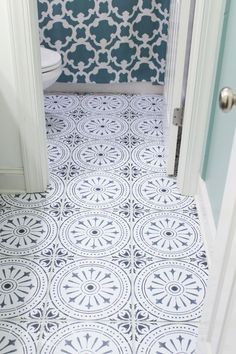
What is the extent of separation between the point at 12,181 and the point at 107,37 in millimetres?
1236

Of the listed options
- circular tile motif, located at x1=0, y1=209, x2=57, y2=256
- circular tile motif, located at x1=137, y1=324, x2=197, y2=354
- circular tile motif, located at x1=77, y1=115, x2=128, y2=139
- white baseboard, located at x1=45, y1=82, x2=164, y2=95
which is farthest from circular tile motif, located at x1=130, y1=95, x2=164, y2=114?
circular tile motif, located at x1=137, y1=324, x2=197, y2=354

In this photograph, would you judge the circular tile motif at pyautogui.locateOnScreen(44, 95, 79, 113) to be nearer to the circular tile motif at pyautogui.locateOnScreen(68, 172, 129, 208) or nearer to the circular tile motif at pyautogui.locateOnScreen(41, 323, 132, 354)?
the circular tile motif at pyautogui.locateOnScreen(68, 172, 129, 208)

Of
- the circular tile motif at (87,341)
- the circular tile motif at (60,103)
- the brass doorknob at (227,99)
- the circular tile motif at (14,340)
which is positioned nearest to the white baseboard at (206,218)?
the circular tile motif at (87,341)

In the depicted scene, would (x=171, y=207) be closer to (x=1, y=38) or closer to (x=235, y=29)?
(x=235, y=29)

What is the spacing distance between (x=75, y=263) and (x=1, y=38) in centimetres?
90

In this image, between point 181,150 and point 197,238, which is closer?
point 197,238

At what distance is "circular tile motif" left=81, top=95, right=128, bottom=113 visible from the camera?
286cm

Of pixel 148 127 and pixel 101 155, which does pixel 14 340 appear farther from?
pixel 148 127

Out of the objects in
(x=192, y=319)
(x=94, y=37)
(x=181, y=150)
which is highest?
(x=94, y=37)

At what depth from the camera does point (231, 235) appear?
105 centimetres

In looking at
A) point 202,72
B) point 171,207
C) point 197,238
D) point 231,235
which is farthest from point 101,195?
point 231,235

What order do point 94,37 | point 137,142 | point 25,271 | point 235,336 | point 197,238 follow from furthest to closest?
point 94,37 < point 137,142 < point 197,238 < point 25,271 < point 235,336

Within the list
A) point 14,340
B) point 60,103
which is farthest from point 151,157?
point 14,340

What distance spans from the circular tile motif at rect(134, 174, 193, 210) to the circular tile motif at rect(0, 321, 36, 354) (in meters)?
0.81
